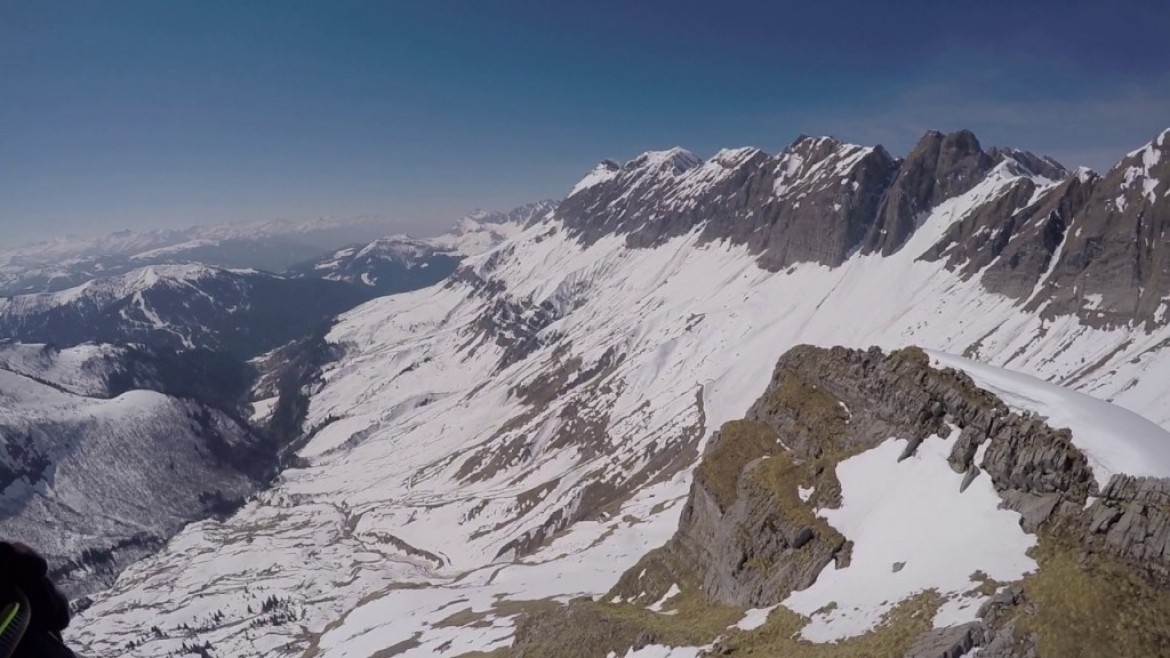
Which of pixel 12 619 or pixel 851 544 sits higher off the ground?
pixel 12 619

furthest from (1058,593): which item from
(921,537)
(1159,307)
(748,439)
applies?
(1159,307)

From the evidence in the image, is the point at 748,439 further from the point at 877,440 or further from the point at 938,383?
the point at 938,383

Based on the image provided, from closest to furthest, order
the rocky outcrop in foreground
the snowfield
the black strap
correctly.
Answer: the black strap → the rocky outcrop in foreground → the snowfield

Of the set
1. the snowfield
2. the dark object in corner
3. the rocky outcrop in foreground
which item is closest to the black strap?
the dark object in corner

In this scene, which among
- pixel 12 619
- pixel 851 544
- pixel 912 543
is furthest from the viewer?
pixel 851 544

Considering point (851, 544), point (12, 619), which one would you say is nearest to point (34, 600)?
point (12, 619)

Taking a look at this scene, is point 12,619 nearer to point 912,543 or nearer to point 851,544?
point 912,543

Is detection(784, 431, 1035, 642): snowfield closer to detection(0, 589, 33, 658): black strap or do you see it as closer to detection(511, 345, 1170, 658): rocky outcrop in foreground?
detection(511, 345, 1170, 658): rocky outcrop in foreground

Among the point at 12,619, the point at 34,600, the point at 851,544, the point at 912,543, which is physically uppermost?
the point at 12,619

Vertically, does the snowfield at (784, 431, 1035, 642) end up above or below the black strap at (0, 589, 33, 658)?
below
